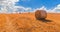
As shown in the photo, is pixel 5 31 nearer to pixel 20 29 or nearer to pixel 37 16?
pixel 20 29

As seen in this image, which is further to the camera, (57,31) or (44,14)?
(44,14)

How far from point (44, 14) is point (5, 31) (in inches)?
292

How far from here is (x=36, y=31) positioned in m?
18.9

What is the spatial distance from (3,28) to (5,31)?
0.99 meters

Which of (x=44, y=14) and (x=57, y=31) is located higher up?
(x=44, y=14)

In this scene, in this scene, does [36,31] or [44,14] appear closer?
[36,31]

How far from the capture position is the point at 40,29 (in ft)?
64.0

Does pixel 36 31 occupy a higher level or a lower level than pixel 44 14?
lower

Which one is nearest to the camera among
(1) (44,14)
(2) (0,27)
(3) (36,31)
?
(3) (36,31)

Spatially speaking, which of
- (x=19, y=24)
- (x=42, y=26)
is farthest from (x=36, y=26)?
(x=19, y=24)

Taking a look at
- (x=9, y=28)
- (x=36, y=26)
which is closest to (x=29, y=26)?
(x=36, y=26)

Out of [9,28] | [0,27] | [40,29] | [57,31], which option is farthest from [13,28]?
[57,31]

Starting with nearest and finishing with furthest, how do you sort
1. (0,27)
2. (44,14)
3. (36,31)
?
(36,31)
(0,27)
(44,14)

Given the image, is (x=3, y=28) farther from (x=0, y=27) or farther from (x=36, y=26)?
(x=36, y=26)
